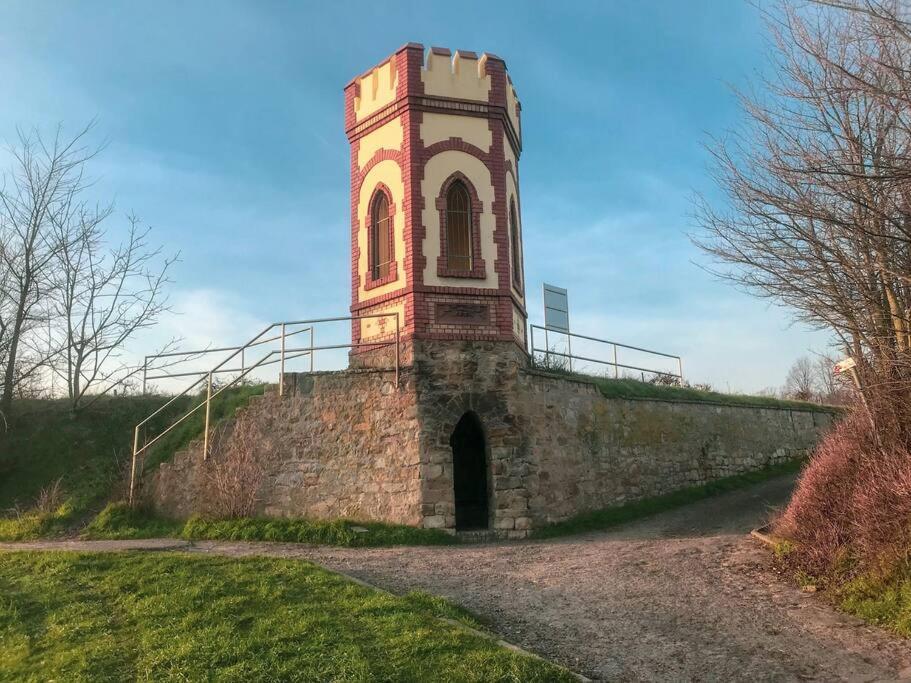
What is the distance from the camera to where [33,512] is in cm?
1398

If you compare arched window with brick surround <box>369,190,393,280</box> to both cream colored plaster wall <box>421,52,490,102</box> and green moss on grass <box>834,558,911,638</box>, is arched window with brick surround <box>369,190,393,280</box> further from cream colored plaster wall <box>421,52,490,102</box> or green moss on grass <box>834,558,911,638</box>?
green moss on grass <box>834,558,911,638</box>

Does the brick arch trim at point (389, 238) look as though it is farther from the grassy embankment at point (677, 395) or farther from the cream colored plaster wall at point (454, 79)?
the grassy embankment at point (677, 395)

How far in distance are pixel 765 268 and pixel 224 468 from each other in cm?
952

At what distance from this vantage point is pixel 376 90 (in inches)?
597

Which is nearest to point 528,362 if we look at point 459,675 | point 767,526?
point 767,526

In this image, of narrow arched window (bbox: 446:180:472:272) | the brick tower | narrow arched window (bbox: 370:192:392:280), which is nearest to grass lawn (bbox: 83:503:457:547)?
the brick tower

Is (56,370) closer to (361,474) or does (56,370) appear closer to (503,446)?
(361,474)

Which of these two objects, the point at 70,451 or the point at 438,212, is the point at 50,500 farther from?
the point at 438,212

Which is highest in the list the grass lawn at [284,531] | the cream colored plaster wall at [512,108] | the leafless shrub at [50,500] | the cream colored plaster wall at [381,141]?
the cream colored plaster wall at [512,108]

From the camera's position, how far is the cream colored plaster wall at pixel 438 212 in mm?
13977

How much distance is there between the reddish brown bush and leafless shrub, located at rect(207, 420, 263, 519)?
8.70 m

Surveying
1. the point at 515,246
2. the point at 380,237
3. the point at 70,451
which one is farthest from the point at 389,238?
the point at 70,451

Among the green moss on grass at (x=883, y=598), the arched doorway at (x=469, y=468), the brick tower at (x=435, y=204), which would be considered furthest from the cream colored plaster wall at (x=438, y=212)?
the green moss on grass at (x=883, y=598)

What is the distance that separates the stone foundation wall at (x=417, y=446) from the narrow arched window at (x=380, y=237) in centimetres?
216
